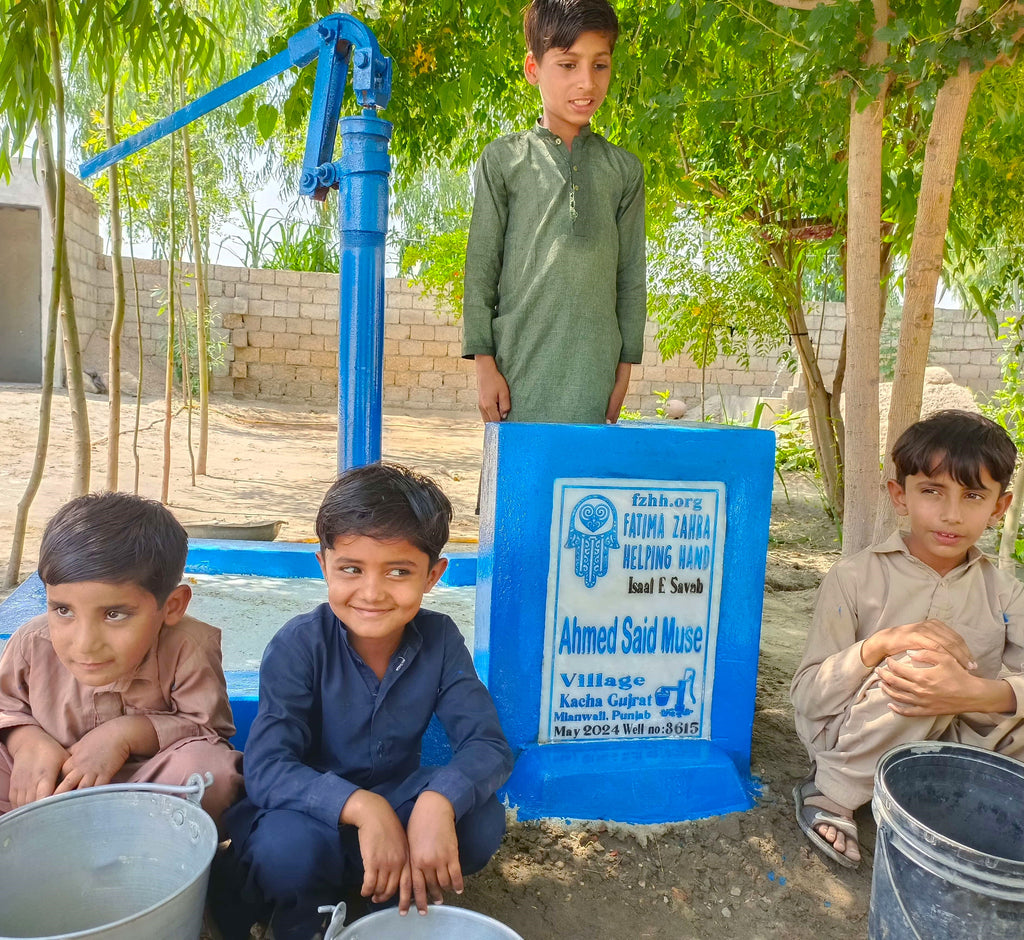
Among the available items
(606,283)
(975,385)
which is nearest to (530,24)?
(606,283)

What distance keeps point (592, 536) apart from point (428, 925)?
0.91 meters

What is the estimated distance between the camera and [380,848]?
1332 mm

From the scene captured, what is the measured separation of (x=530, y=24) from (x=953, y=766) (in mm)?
1839

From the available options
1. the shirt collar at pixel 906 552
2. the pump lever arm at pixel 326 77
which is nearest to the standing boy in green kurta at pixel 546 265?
the pump lever arm at pixel 326 77

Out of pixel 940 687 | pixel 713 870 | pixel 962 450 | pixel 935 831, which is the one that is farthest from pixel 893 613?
pixel 713 870

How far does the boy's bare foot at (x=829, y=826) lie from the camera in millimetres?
1857

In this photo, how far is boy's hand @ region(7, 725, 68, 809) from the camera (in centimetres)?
151

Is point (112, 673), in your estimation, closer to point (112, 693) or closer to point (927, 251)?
point (112, 693)

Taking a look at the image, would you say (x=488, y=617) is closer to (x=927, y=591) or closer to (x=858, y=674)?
(x=858, y=674)

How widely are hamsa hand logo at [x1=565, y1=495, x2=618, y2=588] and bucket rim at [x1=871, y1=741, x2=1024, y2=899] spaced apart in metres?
0.70

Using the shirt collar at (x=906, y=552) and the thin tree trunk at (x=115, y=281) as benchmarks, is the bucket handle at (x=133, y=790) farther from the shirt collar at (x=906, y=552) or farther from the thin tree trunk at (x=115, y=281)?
the thin tree trunk at (x=115, y=281)

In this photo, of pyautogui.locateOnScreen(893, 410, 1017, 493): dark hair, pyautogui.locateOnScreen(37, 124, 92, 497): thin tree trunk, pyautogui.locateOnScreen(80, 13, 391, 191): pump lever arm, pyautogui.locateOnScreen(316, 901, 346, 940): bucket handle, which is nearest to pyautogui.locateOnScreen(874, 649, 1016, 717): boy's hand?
pyautogui.locateOnScreen(893, 410, 1017, 493): dark hair

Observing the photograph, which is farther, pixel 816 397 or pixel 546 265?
pixel 816 397

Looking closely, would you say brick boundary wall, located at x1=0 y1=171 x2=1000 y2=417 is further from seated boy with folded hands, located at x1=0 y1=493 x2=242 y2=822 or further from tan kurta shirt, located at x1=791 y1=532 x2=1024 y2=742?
seated boy with folded hands, located at x1=0 y1=493 x2=242 y2=822
